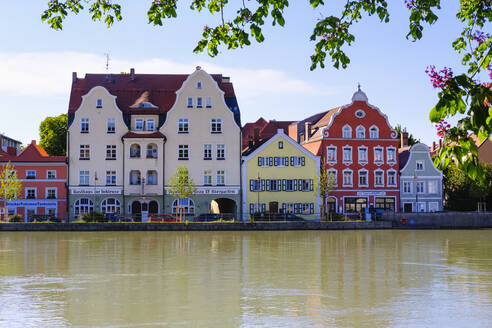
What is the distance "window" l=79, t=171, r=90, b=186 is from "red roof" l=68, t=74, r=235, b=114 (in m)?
7.02

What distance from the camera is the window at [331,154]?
73.6 m

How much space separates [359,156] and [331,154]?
130 inches

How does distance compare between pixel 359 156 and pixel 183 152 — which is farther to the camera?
pixel 359 156

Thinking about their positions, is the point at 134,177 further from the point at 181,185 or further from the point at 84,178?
the point at 181,185

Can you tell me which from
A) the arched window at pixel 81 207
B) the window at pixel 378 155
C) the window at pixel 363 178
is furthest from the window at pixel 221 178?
the window at pixel 378 155

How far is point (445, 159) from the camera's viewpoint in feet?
17.7

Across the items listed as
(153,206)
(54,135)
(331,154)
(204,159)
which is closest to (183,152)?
(204,159)

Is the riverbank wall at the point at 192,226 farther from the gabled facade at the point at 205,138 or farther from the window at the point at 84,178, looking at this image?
the window at the point at 84,178

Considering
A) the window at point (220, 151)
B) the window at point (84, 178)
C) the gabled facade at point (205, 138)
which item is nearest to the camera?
the window at point (84, 178)

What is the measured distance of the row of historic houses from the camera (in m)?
68.8

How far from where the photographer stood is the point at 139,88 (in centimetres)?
7375

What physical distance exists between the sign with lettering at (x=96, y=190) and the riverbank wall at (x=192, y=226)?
9513 millimetres

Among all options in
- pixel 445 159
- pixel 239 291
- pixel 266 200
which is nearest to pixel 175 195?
pixel 266 200

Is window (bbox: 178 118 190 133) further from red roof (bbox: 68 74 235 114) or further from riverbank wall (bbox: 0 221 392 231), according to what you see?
riverbank wall (bbox: 0 221 392 231)
